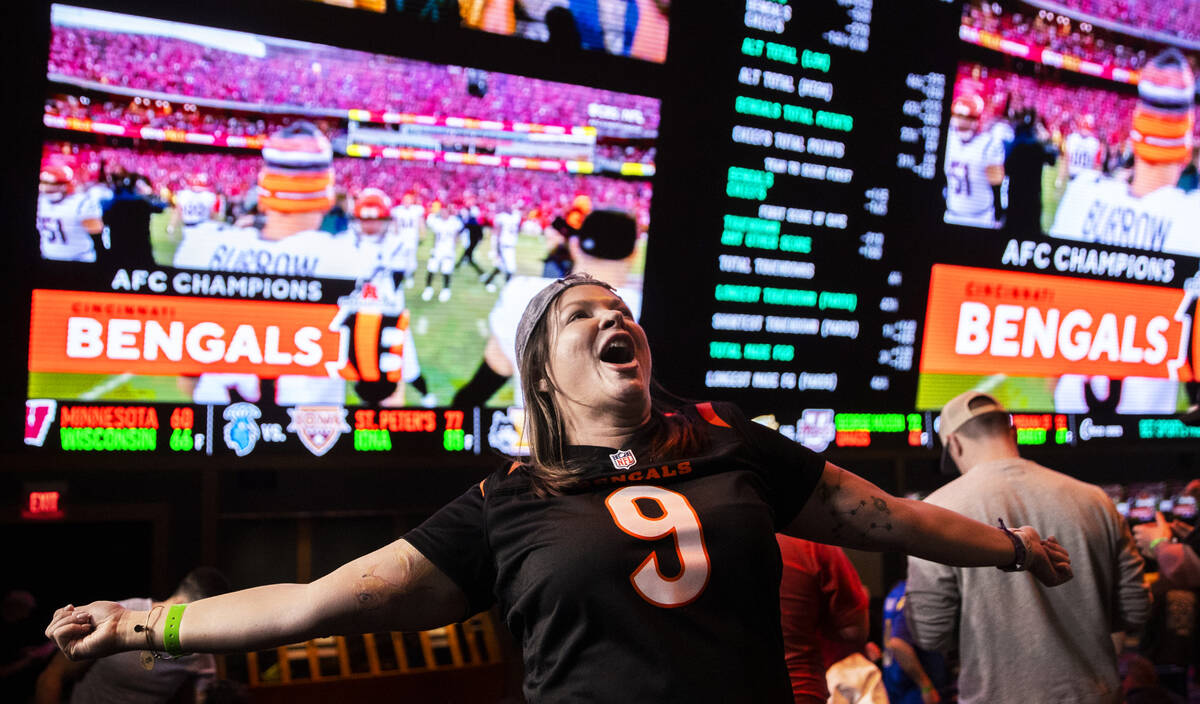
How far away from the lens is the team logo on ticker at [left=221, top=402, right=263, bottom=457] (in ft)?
11.8

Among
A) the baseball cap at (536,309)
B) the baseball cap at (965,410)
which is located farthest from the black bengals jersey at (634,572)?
the baseball cap at (965,410)

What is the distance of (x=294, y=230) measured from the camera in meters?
3.56

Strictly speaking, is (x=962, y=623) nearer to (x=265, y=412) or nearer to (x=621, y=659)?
(x=621, y=659)

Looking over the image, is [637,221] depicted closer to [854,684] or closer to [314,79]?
[314,79]

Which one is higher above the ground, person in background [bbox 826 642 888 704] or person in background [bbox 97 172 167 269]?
person in background [bbox 97 172 167 269]

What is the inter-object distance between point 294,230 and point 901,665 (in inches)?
112

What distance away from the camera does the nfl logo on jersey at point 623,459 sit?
5.70 ft

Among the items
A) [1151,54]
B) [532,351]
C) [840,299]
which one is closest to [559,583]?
[532,351]

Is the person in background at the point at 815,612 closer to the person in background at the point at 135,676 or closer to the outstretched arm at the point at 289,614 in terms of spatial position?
the outstretched arm at the point at 289,614

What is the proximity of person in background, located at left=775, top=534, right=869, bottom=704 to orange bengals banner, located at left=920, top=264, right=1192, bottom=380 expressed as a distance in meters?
2.16

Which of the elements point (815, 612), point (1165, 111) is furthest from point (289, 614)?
point (1165, 111)

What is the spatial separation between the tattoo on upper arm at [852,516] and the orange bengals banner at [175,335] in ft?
7.63

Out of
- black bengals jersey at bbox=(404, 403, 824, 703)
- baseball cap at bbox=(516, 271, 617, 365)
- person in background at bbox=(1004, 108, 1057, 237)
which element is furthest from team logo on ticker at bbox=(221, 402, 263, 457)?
person in background at bbox=(1004, 108, 1057, 237)

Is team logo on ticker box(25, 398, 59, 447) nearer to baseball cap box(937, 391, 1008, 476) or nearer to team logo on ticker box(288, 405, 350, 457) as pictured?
team logo on ticker box(288, 405, 350, 457)
